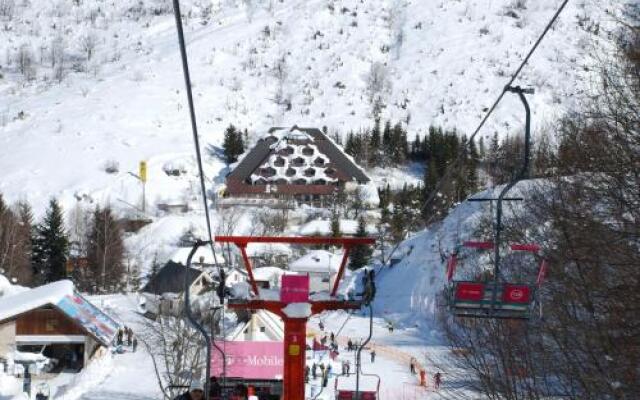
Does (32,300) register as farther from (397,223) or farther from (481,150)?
(481,150)

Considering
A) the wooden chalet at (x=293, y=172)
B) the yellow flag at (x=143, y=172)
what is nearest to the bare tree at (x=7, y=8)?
the yellow flag at (x=143, y=172)

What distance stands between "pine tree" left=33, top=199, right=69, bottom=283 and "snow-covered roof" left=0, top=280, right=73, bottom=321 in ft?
60.9

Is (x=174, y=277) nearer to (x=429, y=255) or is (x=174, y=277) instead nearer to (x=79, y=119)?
(x=429, y=255)

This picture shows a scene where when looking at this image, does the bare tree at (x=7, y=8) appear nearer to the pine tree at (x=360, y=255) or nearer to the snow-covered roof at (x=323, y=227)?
the snow-covered roof at (x=323, y=227)

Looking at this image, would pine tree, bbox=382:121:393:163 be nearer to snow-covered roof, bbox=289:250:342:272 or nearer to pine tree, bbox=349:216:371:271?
pine tree, bbox=349:216:371:271

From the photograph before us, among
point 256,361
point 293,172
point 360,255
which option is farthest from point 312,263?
point 256,361

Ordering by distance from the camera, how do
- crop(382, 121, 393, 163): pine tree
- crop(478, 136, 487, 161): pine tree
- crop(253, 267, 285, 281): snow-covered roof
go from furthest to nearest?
crop(382, 121, 393, 163): pine tree
crop(478, 136, 487, 161): pine tree
crop(253, 267, 285, 281): snow-covered roof

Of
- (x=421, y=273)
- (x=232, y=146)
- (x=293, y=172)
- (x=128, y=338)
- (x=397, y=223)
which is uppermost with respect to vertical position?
(x=232, y=146)

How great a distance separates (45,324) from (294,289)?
25.8 metres

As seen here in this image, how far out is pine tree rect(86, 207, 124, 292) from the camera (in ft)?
174

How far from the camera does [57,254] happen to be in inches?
2052

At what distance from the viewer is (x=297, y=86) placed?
97312mm

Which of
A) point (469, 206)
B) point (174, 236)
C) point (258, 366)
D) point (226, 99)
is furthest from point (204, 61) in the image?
point (258, 366)

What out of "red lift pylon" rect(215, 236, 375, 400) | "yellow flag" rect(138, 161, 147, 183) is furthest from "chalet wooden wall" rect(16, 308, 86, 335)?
"yellow flag" rect(138, 161, 147, 183)
